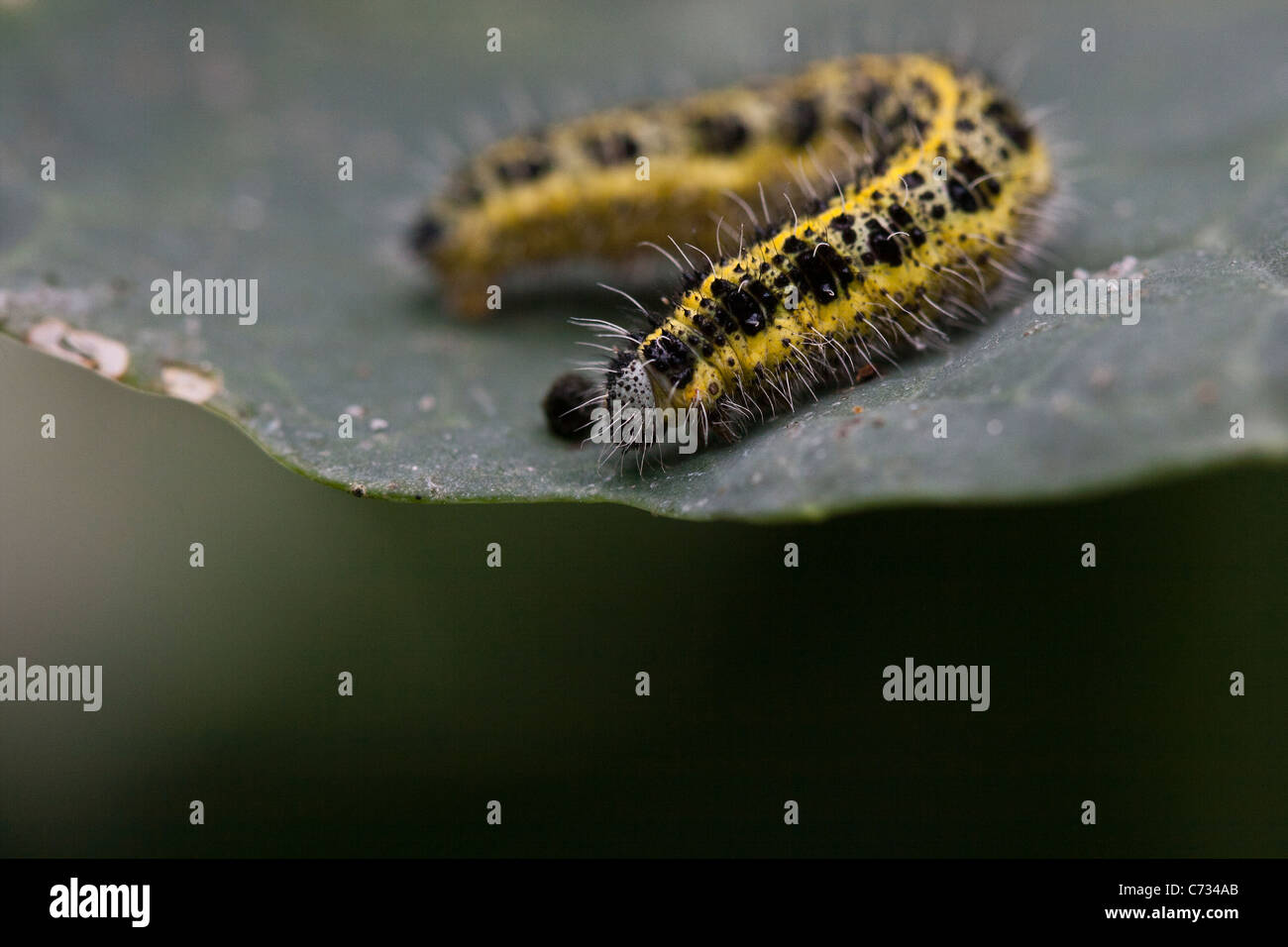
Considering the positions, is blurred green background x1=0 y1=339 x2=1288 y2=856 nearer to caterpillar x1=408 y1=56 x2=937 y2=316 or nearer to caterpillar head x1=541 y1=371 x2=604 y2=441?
caterpillar head x1=541 y1=371 x2=604 y2=441

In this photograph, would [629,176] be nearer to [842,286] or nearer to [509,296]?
[509,296]

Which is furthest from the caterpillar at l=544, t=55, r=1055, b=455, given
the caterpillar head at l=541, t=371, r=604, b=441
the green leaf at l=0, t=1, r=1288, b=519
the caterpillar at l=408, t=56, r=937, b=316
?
the caterpillar at l=408, t=56, r=937, b=316

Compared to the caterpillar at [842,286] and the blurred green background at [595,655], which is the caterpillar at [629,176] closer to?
the caterpillar at [842,286]

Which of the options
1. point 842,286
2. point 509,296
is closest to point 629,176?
point 509,296

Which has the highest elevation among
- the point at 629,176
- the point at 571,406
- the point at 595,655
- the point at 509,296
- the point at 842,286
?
the point at 629,176

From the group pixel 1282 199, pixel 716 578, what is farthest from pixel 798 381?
pixel 1282 199
